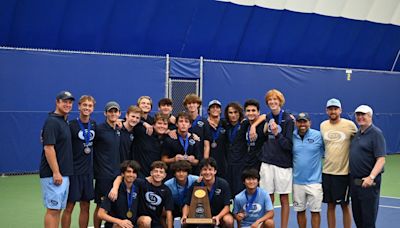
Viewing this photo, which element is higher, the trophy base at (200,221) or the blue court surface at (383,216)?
the trophy base at (200,221)

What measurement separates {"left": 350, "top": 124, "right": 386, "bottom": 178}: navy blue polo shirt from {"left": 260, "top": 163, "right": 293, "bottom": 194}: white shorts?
92 cm

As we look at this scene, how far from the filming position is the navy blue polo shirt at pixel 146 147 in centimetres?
721

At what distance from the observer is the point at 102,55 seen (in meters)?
13.9

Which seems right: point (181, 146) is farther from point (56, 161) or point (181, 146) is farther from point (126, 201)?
point (56, 161)

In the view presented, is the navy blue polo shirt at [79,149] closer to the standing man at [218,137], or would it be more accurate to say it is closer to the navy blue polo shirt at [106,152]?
the navy blue polo shirt at [106,152]

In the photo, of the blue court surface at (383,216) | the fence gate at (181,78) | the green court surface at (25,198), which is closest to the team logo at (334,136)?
the blue court surface at (383,216)

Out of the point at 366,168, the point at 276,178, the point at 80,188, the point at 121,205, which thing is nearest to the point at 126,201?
the point at 121,205

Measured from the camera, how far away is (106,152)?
22.8ft

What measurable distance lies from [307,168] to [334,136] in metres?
0.53

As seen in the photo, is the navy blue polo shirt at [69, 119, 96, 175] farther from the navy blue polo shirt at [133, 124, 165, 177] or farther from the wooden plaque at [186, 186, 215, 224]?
the wooden plaque at [186, 186, 215, 224]

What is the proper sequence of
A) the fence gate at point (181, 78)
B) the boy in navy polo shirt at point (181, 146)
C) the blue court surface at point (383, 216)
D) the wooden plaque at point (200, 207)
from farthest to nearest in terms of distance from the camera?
1. the fence gate at point (181, 78)
2. the blue court surface at point (383, 216)
3. the boy in navy polo shirt at point (181, 146)
4. the wooden plaque at point (200, 207)

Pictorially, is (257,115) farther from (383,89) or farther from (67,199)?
(383,89)

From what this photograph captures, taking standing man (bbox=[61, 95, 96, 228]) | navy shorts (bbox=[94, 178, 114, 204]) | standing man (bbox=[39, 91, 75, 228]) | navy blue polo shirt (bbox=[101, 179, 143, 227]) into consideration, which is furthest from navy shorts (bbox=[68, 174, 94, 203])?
navy blue polo shirt (bbox=[101, 179, 143, 227])

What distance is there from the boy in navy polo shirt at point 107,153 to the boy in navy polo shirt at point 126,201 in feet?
1.09
